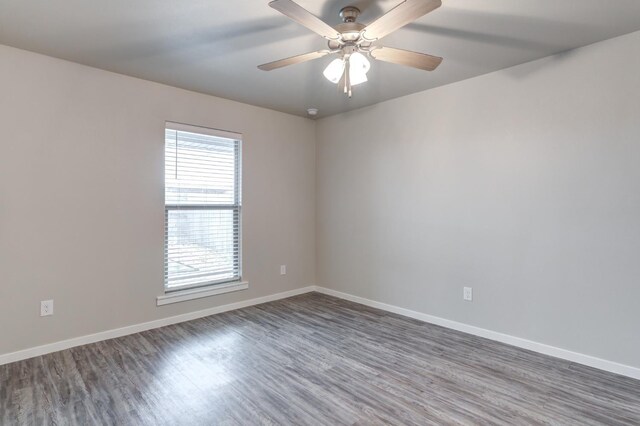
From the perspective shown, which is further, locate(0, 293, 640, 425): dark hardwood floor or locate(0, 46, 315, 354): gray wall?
locate(0, 46, 315, 354): gray wall

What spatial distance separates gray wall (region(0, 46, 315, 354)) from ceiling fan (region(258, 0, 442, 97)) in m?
1.72

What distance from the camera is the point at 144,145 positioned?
3.31 metres

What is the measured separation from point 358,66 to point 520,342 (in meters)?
2.65

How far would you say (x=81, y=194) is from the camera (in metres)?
2.96

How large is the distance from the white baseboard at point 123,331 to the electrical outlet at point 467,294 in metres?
2.23

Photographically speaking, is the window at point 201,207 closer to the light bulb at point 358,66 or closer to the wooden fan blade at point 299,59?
the wooden fan blade at point 299,59

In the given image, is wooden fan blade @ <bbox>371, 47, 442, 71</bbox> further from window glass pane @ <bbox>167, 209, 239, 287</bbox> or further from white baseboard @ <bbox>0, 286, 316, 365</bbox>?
white baseboard @ <bbox>0, 286, 316, 365</bbox>

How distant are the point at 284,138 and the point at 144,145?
1.74 metres

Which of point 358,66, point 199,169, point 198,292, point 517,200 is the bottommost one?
point 198,292

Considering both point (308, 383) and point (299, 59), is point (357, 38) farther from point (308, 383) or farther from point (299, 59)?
point (308, 383)

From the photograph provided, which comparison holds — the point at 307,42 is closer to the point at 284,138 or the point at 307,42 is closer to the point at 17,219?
the point at 284,138

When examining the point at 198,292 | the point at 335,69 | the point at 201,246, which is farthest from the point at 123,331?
the point at 335,69

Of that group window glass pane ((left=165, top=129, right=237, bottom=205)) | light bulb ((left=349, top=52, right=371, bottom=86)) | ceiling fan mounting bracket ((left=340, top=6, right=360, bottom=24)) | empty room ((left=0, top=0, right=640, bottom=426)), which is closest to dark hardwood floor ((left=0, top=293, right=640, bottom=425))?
empty room ((left=0, top=0, right=640, bottom=426))

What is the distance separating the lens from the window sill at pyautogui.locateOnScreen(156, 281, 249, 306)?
3.46 m
